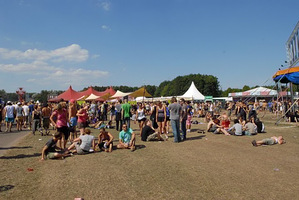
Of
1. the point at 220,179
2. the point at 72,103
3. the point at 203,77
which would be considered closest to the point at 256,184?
the point at 220,179

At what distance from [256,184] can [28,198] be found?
14.1 feet

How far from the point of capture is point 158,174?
16.9ft

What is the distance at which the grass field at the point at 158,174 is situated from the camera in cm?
412

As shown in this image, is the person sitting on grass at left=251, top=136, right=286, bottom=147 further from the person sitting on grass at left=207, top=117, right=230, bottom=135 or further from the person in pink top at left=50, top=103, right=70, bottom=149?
the person in pink top at left=50, top=103, right=70, bottom=149

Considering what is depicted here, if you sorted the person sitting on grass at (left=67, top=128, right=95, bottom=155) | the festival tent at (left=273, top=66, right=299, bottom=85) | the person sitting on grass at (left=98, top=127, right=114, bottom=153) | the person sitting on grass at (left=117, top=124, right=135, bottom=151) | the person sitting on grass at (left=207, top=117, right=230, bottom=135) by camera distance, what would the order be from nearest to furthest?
the person sitting on grass at (left=67, top=128, right=95, bottom=155)
the person sitting on grass at (left=98, top=127, right=114, bottom=153)
the person sitting on grass at (left=117, top=124, right=135, bottom=151)
the person sitting on grass at (left=207, top=117, right=230, bottom=135)
the festival tent at (left=273, top=66, right=299, bottom=85)

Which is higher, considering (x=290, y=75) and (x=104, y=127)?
(x=290, y=75)

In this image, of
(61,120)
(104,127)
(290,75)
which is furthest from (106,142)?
(290,75)

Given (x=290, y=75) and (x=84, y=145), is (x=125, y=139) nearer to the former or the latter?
(x=84, y=145)

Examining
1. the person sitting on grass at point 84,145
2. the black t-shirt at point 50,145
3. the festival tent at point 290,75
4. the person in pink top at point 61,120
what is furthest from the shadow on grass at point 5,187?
the festival tent at point 290,75

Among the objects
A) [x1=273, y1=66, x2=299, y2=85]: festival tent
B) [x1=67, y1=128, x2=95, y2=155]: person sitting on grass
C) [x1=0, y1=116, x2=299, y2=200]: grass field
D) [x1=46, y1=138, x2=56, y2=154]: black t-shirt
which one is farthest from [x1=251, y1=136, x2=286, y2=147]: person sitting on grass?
[x1=273, y1=66, x2=299, y2=85]: festival tent

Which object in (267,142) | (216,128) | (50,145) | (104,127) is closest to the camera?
(50,145)

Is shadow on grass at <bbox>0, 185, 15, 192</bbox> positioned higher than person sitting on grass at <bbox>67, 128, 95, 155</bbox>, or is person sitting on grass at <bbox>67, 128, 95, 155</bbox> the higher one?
person sitting on grass at <bbox>67, 128, 95, 155</bbox>

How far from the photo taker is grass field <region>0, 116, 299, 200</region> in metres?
4.12

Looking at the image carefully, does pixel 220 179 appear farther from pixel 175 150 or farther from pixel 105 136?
pixel 105 136
